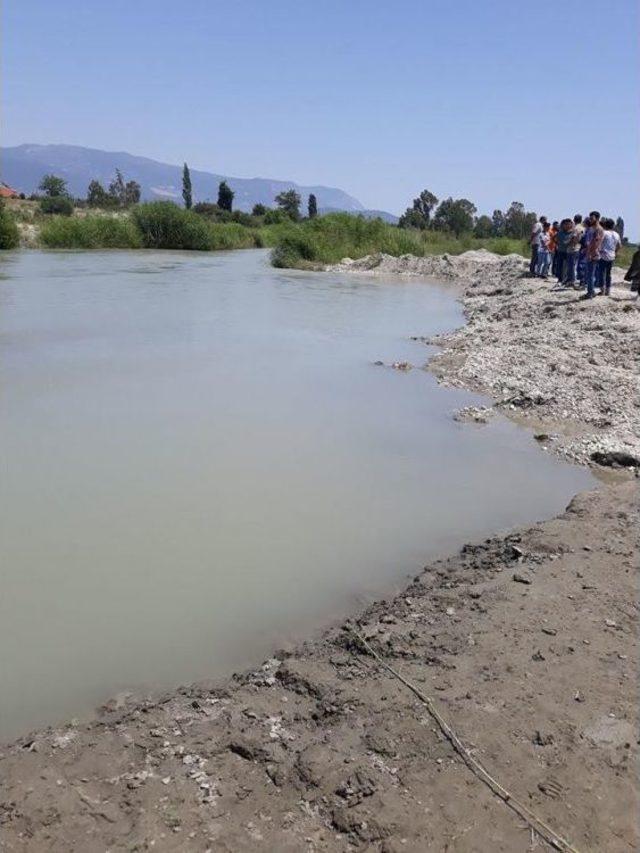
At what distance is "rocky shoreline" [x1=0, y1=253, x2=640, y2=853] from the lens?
8.98ft

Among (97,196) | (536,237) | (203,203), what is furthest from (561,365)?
(97,196)

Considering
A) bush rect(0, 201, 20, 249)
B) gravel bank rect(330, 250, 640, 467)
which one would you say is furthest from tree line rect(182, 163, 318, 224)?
gravel bank rect(330, 250, 640, 467)

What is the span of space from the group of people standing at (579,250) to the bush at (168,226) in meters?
26.6

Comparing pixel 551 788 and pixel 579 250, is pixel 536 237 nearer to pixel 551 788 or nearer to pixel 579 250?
pixel 579 250

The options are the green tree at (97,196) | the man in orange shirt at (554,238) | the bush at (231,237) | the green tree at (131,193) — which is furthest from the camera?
the green tree at (131,193)

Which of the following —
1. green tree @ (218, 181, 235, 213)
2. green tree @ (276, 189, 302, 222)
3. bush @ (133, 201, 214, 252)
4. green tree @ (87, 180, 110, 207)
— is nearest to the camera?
bush @ (133, 201, 214, 252)

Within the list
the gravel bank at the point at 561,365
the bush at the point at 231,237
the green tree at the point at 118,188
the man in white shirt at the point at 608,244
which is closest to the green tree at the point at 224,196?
the green tree at the point at 118,188

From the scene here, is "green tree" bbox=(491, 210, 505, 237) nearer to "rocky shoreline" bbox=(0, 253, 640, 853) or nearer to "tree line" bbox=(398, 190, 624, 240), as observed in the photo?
"tree line" bbox=(398, 190, 624, 240)

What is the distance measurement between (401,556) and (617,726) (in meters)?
2.48

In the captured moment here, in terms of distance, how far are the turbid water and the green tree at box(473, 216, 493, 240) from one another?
4546cm

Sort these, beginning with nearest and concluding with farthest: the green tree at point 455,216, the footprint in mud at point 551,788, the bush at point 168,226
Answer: the footprint in mud at point 551,788 → the bush at point 168,226 → the green tree at point 455,216

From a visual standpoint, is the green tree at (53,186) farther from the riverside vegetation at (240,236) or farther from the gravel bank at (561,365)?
the gravel bank at (561,365)

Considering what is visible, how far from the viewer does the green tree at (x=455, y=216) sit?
181ft

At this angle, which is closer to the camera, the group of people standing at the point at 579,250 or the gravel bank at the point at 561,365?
the gravel bank at the point at 561,365
